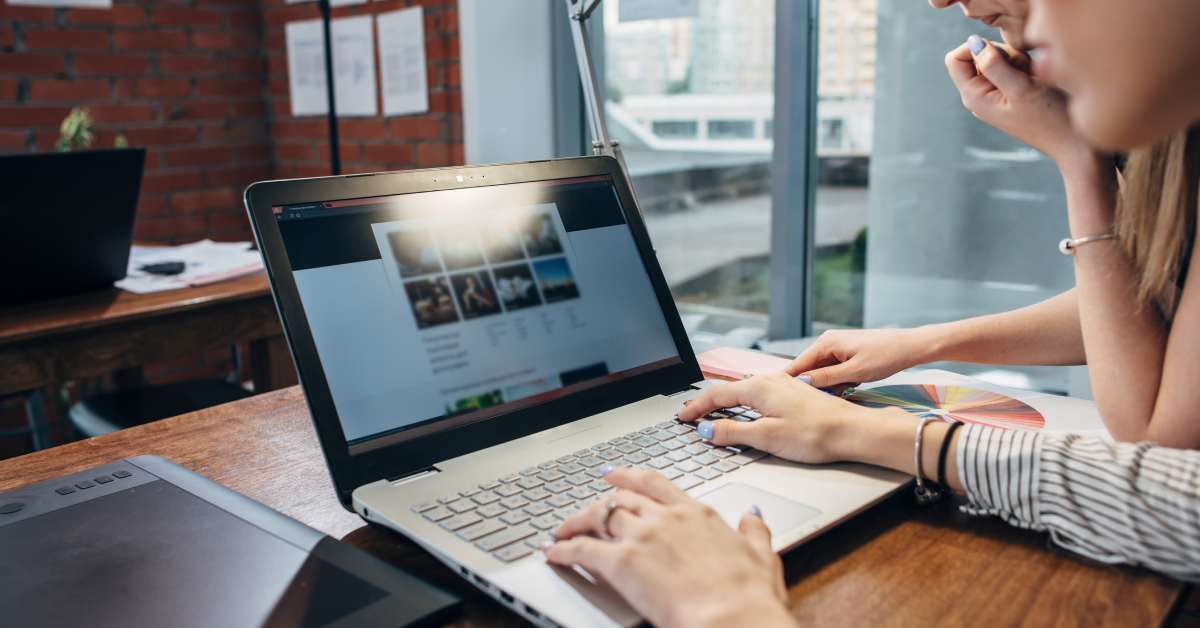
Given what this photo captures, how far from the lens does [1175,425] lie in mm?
698

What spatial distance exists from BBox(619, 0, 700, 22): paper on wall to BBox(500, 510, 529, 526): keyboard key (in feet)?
3.18

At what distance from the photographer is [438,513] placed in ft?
2.09

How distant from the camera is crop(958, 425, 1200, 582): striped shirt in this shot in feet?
1.93

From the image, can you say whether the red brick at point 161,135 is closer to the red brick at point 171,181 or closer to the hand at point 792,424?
the red brick at point 171,181

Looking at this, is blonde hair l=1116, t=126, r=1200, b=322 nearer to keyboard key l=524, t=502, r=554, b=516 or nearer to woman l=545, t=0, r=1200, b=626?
woman l=545, t=0, r=1200, b=626

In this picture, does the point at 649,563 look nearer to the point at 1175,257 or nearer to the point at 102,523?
the point at 102,523

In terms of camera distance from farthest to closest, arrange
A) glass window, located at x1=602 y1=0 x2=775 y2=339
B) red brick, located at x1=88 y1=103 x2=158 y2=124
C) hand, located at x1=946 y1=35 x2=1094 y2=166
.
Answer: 1. red brick, located at x1=88 y1=103 x2=158 y2=124
2. glass window, located at x1=602 y1=0 x2=775 y2=339
3. hand, located at x1=946 y1=35 x2=1094 y2=166

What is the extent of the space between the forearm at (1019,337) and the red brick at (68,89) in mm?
2595

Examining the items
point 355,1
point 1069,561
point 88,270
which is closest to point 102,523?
point 1069,561

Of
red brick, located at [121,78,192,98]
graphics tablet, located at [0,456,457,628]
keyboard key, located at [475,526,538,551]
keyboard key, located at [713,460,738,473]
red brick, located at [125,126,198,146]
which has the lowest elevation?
graphics tablet, located at [0,456,457,628]

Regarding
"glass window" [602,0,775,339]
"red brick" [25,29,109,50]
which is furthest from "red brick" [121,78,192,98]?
"glass window" [602,0,775,339]

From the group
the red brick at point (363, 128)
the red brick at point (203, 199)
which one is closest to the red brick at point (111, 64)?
the red brick at point (203, 199)

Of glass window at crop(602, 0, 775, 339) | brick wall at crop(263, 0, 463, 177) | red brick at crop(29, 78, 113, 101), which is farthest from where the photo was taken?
red brick at crop(29, 78, 113, 101)

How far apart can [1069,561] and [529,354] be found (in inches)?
17.6
